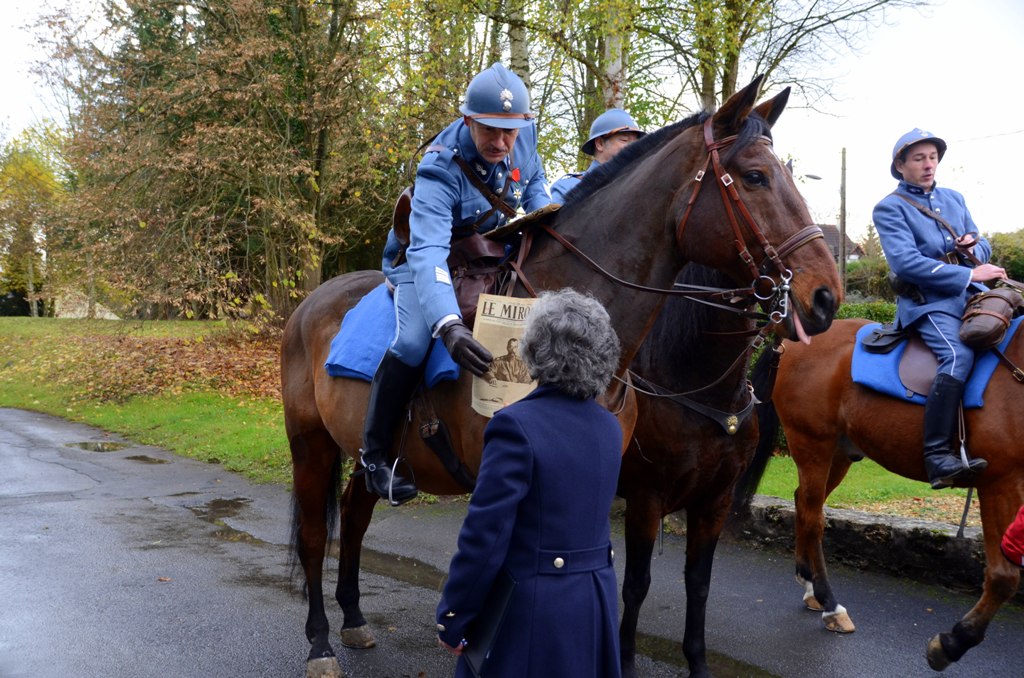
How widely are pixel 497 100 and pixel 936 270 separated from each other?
9.97ft

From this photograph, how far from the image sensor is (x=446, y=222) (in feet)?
12.1

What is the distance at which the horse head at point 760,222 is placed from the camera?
10.3 feet

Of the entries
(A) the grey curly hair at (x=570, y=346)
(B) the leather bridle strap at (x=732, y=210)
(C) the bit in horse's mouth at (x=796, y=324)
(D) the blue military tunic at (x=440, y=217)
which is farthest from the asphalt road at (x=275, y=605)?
(A) the grey curly hair at (x=570, y=346)

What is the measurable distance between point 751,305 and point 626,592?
1.66 m

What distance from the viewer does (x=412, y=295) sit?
386 cm

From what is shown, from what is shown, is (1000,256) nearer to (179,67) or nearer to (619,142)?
(619,142)

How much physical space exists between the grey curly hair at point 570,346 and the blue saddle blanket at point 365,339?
5.84ft

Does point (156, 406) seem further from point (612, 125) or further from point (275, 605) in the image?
point (612, 125)

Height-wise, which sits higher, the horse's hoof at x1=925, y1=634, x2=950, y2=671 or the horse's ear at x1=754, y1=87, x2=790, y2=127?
the horse's ear at x1=754, y1=87, x2=790, y2=127

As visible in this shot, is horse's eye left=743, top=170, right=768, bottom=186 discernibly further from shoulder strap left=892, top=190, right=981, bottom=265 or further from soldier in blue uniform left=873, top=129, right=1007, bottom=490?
shoulder strap left=892, top=190, right=981, bottom=265

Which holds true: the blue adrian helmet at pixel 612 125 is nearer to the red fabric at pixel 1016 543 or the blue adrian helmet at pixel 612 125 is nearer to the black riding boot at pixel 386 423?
the black riding boot at pixel 386 423

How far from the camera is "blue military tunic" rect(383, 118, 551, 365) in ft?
11.5

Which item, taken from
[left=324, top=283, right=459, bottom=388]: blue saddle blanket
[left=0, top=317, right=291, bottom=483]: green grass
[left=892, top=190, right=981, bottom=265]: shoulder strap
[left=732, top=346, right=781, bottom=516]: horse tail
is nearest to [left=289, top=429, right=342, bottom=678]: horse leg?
[left=324, top=283, right=459, bottom=388]: blue saddle blanket

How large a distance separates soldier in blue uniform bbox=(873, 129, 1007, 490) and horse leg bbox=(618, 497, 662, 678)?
1.76m
